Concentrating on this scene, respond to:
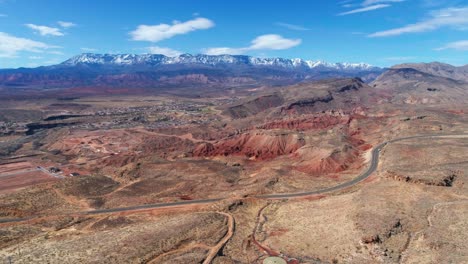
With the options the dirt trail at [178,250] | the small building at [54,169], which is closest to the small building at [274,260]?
the dirt trail at [178,250]

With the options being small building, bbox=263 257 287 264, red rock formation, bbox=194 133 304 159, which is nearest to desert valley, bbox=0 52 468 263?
red rock formation, bbox=194 133 304 159

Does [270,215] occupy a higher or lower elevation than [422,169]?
lower

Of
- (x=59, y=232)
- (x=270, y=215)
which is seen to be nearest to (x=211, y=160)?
(x=270, y=215)

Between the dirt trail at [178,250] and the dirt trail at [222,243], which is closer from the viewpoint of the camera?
the dirt trail at [178,250]

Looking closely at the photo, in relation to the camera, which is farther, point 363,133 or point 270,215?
point 363,133

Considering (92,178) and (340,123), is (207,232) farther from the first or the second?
(340,123)

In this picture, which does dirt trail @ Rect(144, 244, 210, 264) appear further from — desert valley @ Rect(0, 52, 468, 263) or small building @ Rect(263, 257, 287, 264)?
small building @ Rect(263, 257, 287, 264)

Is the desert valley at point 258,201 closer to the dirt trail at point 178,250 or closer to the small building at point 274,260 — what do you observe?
the dirt trail at point 178,250

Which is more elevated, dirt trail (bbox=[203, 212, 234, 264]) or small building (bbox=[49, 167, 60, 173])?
dirt trail (bbox=[203, 212, 234, 264])

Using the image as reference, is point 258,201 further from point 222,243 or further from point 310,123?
point 310,123

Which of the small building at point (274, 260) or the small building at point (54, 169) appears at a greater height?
the small building at point (274, 260)

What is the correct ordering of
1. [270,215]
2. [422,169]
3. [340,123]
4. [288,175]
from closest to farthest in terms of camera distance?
1. [270,215]
2. [422,169]
3. [288,175]
4. [340,123]
